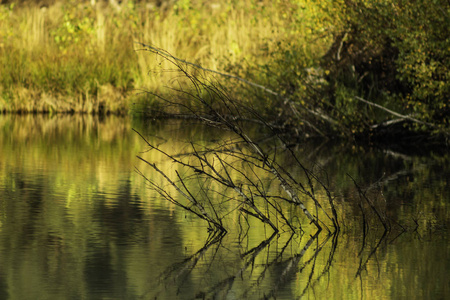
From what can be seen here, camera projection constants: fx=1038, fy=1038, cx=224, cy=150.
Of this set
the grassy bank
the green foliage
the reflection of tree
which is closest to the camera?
the reflection of tree

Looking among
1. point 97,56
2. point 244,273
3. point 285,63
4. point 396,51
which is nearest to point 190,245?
point 244,273

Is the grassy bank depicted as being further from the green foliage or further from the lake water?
the lake water

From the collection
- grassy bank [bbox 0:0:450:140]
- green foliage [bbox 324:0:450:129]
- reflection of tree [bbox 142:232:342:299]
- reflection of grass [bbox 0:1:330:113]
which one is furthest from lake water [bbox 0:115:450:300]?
reflection of grass [bbox 0:1:330:113]

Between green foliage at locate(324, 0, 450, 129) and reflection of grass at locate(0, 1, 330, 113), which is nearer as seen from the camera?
green foliage at locate(324, 0, 450, 129)

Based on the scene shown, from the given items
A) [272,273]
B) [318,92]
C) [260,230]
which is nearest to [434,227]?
[260,230]

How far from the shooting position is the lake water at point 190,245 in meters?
6.36

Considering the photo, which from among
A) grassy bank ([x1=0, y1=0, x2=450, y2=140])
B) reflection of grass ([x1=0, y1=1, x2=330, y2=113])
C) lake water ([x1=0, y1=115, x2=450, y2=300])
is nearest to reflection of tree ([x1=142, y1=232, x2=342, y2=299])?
lake water ([x1=0, y1=115, x2=450, y2=300])

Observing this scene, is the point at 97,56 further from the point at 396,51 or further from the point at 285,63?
the point at 396,51

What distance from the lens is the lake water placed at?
20.9 ft

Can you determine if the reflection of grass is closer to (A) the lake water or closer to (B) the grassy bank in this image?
(B) the grassy bank

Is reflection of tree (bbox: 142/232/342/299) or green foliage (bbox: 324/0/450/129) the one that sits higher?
green foliage (bbox: 324/0/450/129)

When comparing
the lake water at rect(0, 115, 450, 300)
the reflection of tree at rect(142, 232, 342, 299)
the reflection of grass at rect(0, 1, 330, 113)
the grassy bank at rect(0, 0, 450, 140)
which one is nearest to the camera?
the reflection of tree at rect(142, 232, 342, 299)

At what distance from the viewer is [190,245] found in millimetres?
7816

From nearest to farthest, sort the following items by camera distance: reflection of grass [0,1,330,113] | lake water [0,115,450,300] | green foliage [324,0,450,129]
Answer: lake water [0,115,450,300], green foliage [324,0,450,129], reflection of grass [0,1,330,113]
